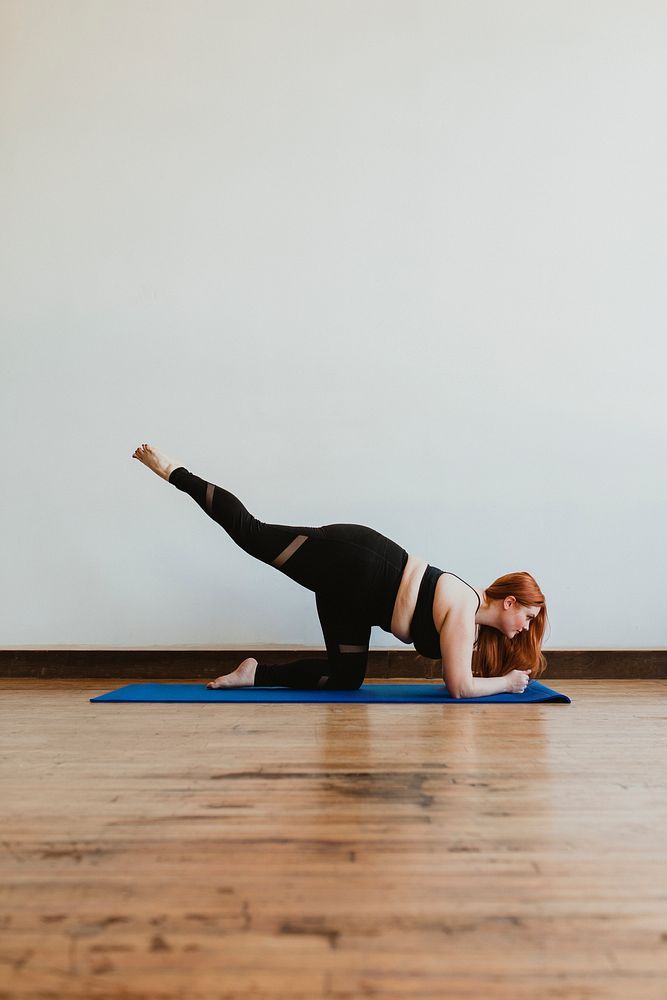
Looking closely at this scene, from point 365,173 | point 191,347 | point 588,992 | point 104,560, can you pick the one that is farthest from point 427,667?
point 588,992

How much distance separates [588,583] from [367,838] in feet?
9.05

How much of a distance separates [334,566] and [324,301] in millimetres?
1465

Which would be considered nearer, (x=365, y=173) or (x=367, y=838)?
(x=367, y=838)

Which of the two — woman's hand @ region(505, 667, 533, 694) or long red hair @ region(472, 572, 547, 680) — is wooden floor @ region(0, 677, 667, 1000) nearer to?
woman's hand @ region(505, 667, 533, 694)

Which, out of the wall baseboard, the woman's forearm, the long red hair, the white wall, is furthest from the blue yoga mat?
the white wall

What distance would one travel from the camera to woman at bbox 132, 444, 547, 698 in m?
3.00

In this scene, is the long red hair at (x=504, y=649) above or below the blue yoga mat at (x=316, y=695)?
above

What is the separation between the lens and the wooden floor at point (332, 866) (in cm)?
89

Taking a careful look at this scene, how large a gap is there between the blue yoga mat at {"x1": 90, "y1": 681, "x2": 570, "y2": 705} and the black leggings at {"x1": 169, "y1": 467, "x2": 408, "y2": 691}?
0.12 metres

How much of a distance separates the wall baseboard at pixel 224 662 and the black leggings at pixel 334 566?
0.55 metres

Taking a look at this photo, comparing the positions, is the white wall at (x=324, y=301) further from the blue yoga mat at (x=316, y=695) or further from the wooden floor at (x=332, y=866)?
the wooden floor at (x=332, y=866)

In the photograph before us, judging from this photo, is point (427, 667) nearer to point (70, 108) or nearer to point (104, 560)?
point (104, 560)

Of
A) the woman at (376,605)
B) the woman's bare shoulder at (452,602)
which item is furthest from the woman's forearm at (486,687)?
the woman's bare shoulder at (452,602)

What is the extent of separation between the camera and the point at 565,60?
4.01 m
